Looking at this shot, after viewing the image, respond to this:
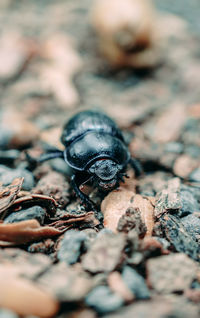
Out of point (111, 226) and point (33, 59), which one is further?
point (33, 59)

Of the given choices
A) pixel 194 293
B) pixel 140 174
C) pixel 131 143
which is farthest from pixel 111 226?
pixel 131 143

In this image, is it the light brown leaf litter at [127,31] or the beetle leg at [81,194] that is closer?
the beetle leg at [81,194]

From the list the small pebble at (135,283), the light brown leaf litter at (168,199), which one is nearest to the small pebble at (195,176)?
the light brown leaf litter at (168,199)

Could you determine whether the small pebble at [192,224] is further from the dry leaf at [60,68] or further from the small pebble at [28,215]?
the dry leaf at [60,68]

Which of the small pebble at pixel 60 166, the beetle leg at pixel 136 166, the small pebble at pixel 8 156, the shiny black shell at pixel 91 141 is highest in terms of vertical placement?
the shiny black shell at pixel 91 141

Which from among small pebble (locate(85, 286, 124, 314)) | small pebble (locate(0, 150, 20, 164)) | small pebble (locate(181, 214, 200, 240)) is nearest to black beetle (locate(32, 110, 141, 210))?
small pebble (locate(0, 150, 20, 164))

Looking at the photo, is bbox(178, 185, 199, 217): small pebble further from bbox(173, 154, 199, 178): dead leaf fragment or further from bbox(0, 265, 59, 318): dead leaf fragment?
bbox(0, 265, 59, 318): dead leaf fragment

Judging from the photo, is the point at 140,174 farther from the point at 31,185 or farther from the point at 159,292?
the point at 159,292
